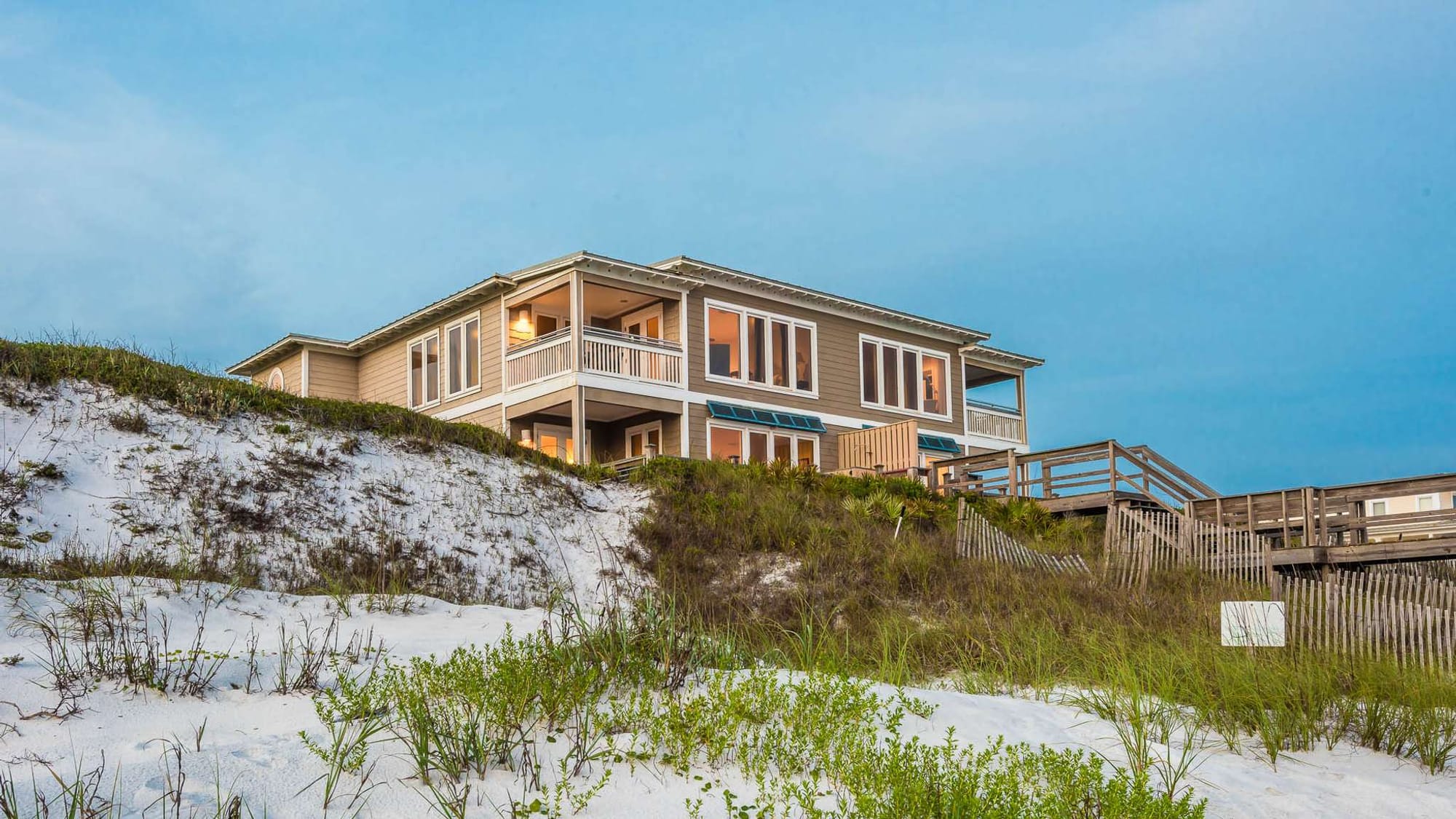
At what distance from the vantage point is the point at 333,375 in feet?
96.8

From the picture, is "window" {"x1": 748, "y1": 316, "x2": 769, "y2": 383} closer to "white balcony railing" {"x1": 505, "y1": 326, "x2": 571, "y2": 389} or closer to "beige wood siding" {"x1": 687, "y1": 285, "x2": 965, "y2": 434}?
"beige wood siding" {"x1": 687, "y1": 285, "x2": 965, "y2": 434}

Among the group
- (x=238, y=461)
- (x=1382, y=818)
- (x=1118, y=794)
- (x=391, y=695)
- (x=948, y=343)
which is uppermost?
(x=948, y=343)

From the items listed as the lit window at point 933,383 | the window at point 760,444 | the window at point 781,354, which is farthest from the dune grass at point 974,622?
the lit window at point 933,383

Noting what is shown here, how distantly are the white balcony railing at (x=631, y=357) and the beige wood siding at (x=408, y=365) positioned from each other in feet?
9.80

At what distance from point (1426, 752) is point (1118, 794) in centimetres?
282

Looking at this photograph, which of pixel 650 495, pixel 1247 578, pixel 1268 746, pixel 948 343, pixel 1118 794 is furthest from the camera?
pixel 948 343

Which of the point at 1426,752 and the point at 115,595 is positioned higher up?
the point at 115,595

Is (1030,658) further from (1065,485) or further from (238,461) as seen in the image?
(1065,485)

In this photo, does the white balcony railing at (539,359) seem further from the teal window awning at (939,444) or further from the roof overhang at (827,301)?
the teal window awning at (939,444)

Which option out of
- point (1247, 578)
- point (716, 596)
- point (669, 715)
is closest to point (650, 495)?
point (716, 596)

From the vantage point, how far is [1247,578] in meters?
14.6

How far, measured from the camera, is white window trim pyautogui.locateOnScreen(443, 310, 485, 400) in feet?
82.8

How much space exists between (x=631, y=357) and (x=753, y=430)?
3689mm

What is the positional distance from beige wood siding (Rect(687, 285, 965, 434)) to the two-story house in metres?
0.04
